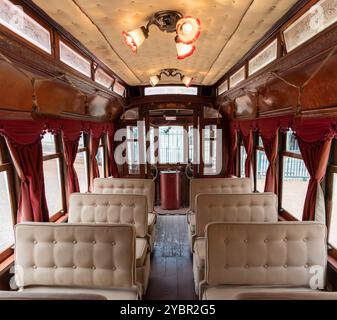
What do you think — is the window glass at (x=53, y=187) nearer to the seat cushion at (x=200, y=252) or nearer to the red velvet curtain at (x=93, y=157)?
the red velvet curtain at (x=93, y=157)

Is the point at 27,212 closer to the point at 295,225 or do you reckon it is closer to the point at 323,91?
the point at 295,225

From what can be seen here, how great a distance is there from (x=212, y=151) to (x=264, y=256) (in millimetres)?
4154

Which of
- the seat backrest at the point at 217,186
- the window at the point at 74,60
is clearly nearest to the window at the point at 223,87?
the seat backrest at the point at 217,186

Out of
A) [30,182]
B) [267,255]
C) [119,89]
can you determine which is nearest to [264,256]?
[267,255]

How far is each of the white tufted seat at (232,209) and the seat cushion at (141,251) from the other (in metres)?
0.66

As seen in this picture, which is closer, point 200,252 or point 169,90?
point 200,252

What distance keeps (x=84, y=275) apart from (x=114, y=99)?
3494mm

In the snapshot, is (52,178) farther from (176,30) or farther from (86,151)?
(176,30)

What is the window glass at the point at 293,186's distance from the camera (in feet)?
10.8

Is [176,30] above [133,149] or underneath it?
above

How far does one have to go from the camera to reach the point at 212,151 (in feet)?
20.1

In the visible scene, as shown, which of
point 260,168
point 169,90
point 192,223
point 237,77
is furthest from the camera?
point 169,90

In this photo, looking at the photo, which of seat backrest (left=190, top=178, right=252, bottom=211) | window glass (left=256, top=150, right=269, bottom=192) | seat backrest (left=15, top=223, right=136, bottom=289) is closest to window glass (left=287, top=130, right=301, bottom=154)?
window glass (left=256, top=150, right=269, bottom=192)

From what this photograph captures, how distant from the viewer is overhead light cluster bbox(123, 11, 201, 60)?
5.93 feet
